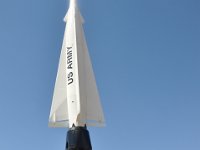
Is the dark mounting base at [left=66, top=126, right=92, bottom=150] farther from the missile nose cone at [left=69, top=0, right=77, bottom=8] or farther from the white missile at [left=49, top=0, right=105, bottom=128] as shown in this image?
the missile nose cone at [left=69, top=0, right=77, bottom=8]

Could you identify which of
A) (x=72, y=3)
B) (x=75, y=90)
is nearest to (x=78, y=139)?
(x=75, y=90)

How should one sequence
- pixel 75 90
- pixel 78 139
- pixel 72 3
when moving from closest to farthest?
pixel 78 139 → pixel 75 90 → pixel 72 3

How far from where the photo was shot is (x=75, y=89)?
17.1 meters

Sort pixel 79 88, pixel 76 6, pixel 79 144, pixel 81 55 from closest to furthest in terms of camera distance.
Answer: pixel 79 144
pixel 79 88
pixel 81 55
pixel 76 6

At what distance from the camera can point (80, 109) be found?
651 inches

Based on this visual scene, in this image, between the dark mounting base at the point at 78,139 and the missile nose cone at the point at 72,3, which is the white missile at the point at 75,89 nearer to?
the dark mounting base at the point at 78,139

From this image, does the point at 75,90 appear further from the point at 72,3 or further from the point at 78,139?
the point at 72,3

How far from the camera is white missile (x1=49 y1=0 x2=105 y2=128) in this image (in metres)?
16.8

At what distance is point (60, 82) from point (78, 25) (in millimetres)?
3261

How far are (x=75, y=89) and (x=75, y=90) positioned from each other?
0.05 metres

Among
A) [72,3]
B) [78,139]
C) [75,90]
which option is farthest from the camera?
[72,3]

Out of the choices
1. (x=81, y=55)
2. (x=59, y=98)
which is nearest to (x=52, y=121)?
(x=59, y=98)

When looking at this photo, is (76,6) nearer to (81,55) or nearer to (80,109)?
(81,55)

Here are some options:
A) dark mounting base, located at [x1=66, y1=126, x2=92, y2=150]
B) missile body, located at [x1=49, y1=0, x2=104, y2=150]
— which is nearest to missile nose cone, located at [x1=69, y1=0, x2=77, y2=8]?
missile body, located at [x1=49, y1=0, x2=104, y2=150]
